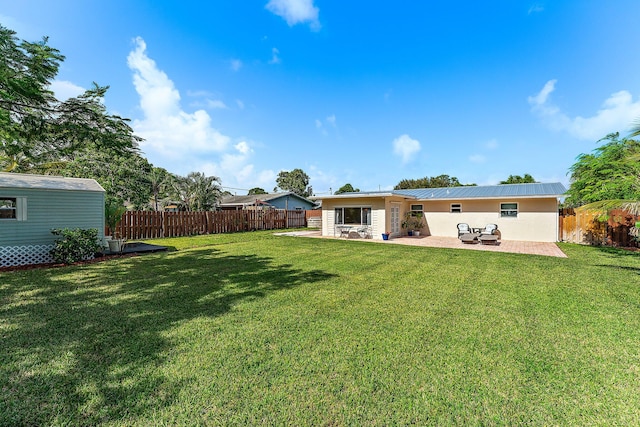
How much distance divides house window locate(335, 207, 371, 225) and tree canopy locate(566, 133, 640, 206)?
30.3ft

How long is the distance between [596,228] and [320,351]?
1515 centimetres

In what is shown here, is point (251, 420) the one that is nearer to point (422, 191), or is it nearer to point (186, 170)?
point (422, 191)

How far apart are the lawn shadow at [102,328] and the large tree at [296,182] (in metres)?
46.4

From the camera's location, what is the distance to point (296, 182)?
53.8 metres

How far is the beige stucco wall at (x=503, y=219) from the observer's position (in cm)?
1296

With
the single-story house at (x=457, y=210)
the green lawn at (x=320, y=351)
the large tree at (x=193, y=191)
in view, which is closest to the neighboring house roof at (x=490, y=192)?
the single-story house at (x=457, y=210)

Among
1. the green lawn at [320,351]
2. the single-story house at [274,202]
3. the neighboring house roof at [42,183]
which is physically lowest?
the green lawn at [320,351]

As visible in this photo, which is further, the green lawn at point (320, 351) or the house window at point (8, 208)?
the house window at point (8, 208)

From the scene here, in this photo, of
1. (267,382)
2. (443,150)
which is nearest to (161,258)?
(267,382)

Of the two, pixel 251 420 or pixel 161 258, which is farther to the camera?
pixel 161 258

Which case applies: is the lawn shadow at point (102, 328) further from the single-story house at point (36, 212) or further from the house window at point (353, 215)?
A: the house window at point (353, 215)

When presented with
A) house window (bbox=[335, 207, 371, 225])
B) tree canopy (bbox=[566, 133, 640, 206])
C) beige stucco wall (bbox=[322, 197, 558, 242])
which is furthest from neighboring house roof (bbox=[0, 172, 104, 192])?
tree canopy (bbox=[566, 133, 640, 206])

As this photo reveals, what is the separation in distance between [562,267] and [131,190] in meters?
26.7

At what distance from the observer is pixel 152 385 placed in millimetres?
2439
